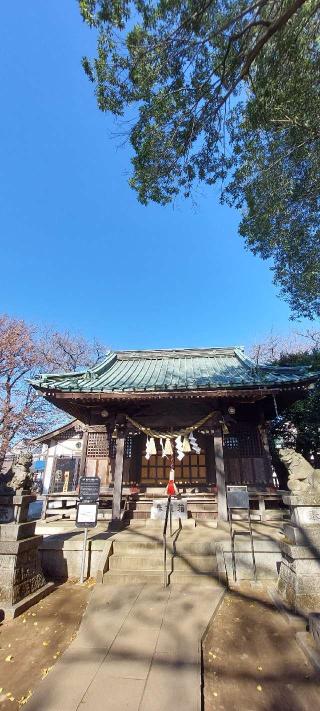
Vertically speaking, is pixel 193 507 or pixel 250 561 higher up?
pixel 193 507

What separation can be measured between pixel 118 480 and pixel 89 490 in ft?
7.81

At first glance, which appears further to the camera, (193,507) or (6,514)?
(193,507)

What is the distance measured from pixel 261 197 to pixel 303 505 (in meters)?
8.05

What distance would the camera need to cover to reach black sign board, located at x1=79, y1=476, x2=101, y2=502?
7.23 m

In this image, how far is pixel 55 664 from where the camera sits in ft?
12.3

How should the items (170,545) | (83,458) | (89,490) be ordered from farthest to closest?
(83,458) < (89,490) < (170,545)

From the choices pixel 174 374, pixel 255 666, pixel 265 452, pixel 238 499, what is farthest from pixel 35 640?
pixel 174 374

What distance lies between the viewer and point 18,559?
5738 millimetres

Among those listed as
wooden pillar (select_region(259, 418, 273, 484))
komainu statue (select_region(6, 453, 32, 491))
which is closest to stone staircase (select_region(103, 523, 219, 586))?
komainu statue (select_region(6, 453, 32, 491))

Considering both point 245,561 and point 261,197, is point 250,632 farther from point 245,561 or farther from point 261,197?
point 261,197

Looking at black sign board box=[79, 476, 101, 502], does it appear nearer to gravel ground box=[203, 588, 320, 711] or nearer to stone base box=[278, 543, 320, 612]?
gravel ground box=[203, 588, 320, 711]

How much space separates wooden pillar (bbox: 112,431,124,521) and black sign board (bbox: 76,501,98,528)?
230cm

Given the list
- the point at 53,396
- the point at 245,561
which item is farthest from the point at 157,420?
the point at 245,561

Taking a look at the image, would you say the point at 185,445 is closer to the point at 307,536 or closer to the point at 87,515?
the point at 87,515
